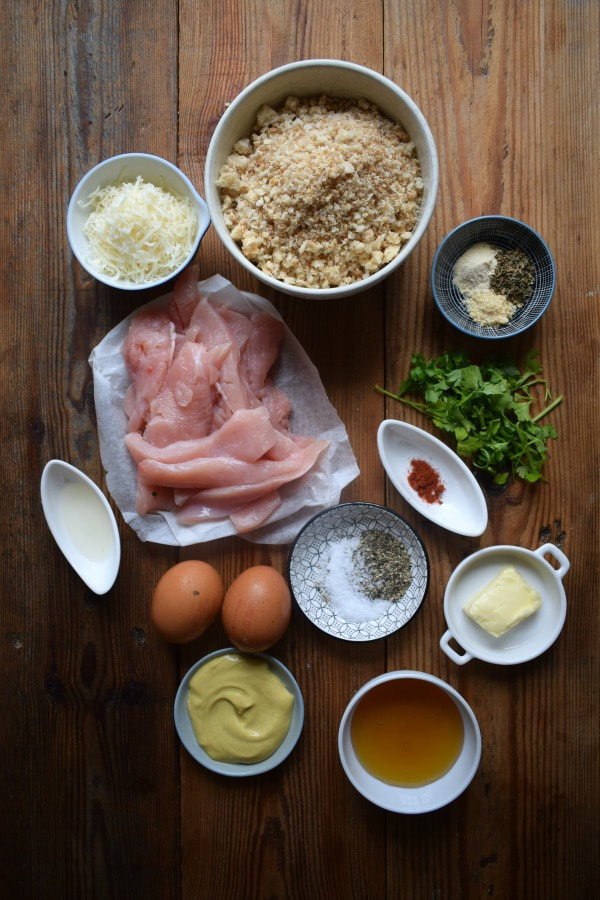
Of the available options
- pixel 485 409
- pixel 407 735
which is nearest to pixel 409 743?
pixel 407 735

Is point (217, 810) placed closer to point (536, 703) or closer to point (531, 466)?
point (536, 703)

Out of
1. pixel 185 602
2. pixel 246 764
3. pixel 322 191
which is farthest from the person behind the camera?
pixel 246 764

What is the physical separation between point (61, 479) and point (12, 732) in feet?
2.24

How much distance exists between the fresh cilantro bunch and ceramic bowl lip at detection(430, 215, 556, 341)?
8 cm

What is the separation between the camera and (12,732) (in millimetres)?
1587

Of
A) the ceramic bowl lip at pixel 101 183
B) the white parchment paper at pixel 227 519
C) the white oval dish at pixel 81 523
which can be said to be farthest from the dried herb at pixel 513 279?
the white oval dish at pixel 81 523

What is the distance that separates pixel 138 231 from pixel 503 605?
4.05ft

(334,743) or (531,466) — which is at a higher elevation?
(531,466)

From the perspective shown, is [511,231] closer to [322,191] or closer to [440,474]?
[322,191]

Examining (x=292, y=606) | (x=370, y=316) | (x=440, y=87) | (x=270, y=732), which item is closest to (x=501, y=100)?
(x=440, y=87)

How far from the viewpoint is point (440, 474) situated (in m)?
1.54

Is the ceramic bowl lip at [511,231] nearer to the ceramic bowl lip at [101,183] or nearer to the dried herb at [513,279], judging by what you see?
the dried herb at [513,279]

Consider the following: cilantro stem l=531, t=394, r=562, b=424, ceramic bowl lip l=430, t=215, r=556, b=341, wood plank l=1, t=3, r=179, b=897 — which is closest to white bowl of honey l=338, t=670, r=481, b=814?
wood plank l=1, t=3, r=179, b=897

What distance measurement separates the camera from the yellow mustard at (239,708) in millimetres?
1477
